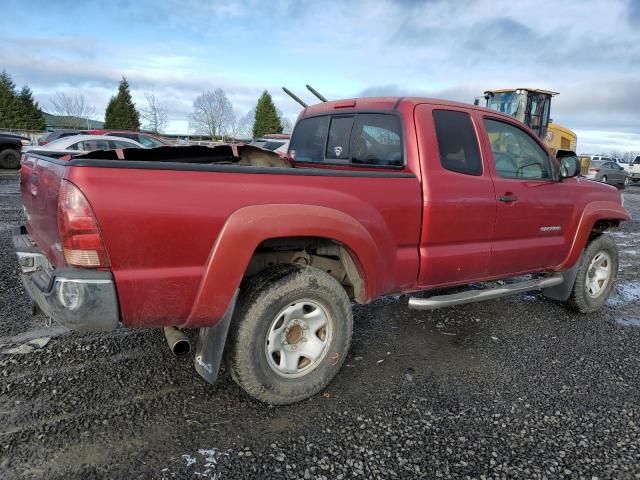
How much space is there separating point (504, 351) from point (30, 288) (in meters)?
3.45

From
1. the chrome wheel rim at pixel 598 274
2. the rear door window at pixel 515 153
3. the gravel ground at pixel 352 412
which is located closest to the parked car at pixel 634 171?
the chrome wheel rim at pixel 598 274

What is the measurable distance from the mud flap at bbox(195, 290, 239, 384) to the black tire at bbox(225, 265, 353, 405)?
86 mm

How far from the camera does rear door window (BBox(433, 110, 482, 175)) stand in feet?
11.9

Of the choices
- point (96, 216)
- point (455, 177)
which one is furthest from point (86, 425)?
point (455, 177)

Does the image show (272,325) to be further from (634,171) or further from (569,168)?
(634,171)

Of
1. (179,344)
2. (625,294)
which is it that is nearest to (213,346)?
(179,344)

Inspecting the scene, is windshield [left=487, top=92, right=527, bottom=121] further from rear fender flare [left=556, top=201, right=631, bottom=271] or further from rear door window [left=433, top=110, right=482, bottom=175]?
rear door window [left=433, top=110, right=482, bottom=175]

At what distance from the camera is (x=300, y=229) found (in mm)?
2783

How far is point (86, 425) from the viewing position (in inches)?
106

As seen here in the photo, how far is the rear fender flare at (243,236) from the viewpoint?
257 cm

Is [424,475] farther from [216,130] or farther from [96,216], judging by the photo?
[216,130]

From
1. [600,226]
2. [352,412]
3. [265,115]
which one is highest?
[265,115]

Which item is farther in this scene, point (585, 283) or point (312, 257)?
point (585, 283)

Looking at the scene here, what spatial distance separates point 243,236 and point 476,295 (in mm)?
2159
